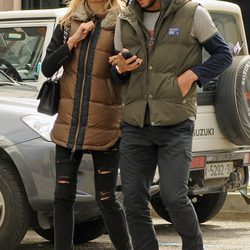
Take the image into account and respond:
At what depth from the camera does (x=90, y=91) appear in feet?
15.6

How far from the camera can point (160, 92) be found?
427 centimetres

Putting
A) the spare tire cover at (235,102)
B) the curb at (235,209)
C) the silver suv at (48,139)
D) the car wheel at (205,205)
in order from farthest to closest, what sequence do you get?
the curb at (235,209) → the car wheel at (205,205) → the spare tire cover at (235,102) → the silver suv at (48,139)

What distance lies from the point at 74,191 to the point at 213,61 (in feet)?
3.71

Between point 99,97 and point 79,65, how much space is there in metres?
0.22

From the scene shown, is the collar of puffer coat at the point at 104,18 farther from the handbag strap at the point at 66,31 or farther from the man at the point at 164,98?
the man at the point at 164,98

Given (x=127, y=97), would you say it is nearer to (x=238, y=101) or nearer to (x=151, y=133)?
(x=151, y=133)

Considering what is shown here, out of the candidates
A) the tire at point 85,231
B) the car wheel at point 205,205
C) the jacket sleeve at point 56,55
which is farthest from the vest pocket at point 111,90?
the car wheel at point 205,205

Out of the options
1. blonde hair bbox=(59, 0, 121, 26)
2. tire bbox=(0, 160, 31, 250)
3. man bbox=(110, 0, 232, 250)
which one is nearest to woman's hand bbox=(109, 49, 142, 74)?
man bbox=(110, 0, 232, 250)

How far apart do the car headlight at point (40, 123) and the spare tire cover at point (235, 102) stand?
4.88 feet

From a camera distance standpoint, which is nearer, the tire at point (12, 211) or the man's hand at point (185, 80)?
the man's hand at point (185, 80)

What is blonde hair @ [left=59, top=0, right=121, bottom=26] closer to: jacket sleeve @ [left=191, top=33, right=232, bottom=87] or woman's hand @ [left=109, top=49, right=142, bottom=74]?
woman's hand @ [left=109, top=49, right=142, bottom=74]

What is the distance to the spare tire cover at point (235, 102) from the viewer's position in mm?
6285

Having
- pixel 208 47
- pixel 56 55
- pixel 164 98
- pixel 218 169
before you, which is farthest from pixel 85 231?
pixel 208 47

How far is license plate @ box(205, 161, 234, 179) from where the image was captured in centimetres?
641
